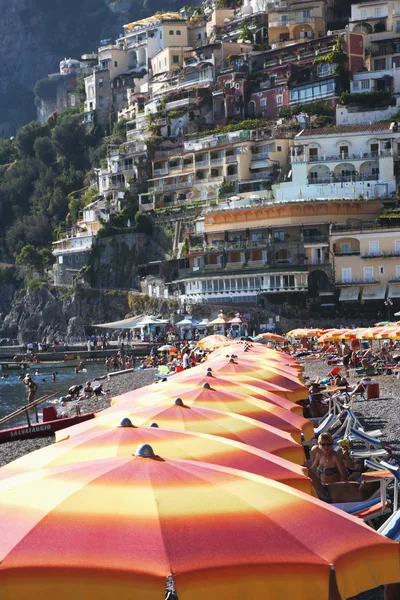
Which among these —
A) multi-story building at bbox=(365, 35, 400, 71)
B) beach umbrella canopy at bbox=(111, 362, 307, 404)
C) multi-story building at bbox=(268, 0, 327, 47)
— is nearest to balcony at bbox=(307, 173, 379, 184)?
multi-story building at bbox=(365, 35, 400, 71)

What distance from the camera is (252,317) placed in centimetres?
6888

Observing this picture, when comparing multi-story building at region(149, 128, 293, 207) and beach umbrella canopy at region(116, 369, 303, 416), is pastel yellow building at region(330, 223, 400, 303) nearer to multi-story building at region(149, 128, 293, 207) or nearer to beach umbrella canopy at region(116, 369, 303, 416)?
multi-story building at region(149, 128, 293, 207)

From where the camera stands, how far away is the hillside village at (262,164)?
6981cm

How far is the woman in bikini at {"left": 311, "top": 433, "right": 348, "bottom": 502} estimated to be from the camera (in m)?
13.6

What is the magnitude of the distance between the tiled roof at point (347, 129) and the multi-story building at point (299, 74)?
240 inches

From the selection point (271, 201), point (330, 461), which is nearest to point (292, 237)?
point (271, 201)

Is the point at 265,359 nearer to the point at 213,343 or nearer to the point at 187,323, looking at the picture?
the point at 213,343

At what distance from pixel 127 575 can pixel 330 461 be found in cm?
779

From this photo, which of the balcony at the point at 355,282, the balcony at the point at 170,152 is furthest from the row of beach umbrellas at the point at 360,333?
the balcony at the point at 170,152

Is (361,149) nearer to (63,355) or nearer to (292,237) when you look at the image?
(292,237)

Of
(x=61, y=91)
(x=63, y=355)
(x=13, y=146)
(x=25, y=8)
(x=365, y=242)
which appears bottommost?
(x=63, y=355)

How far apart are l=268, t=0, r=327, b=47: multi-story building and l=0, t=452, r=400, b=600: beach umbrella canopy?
88064 mm

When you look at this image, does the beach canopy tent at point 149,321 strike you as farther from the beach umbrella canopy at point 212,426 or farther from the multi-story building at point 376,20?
the beach umbrella canopy at point 212,426

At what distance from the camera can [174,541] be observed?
6.66 m
